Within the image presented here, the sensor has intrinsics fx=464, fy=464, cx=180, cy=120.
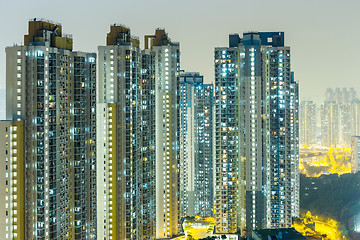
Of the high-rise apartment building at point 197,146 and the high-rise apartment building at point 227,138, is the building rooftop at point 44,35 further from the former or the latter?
the high-rise apartment building at point 197,146

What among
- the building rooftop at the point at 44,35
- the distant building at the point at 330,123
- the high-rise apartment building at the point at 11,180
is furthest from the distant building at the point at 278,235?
the distant building at the point at 330,123

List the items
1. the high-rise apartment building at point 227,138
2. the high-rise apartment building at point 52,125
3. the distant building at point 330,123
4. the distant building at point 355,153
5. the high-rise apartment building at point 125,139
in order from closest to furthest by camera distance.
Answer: the high-rise apartment building at point 52,125, the high-rise apartment building at point 125,139, the high-rise apartment building at point 227,138, the distant building at point 355,153, the distant building at point 330,123

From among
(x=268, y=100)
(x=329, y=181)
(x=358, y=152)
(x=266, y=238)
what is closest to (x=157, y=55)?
(x=268, y=100)

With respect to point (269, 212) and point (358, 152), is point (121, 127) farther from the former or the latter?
point (358, 152)

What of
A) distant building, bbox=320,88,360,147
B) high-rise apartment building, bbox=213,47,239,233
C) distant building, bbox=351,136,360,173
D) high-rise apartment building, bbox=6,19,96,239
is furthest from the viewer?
distant building, bbox=320,88,360,147

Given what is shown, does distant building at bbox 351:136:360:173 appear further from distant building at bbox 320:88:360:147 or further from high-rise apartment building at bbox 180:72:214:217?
high-rise apartment building at bbox 180:72:214:217

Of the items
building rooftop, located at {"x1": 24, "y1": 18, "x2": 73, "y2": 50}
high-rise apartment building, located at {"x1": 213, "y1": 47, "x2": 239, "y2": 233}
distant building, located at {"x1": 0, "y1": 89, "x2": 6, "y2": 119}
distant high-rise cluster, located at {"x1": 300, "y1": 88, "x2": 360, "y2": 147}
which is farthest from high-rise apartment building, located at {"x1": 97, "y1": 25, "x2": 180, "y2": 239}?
distant high-rise cluster, located at {"x1": 300, "y1": 88, "x2": 360, "y2": 147}

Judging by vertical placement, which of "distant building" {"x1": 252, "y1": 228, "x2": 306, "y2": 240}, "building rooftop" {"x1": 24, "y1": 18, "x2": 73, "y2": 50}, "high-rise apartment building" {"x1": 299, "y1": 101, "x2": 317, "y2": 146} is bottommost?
"distant building" {"x1": 252, "y1": 228, "x2": 306, "y2": 240}
